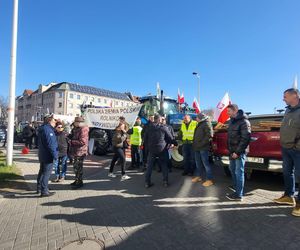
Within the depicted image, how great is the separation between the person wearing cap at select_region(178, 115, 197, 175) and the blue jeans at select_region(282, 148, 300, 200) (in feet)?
10.8

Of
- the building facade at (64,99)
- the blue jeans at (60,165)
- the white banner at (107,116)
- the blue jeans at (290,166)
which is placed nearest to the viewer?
the blue jeans at (290,166)

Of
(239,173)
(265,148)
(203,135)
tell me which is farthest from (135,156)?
(239,173)

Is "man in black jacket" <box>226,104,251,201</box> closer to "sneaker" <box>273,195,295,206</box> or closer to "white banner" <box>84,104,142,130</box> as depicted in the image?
"sneaker" <box>273,195,295,206</box>

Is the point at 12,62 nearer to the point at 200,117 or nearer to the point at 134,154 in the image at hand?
the point at 134,154

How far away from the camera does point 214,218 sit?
187 inches

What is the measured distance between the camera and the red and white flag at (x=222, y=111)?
32.3ft

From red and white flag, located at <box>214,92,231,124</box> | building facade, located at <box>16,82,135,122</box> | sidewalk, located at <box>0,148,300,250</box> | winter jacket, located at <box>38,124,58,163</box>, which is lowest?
sidewalk, located at <box>0,148,300,250</box>

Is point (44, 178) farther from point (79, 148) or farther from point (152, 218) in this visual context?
point (152, 218)

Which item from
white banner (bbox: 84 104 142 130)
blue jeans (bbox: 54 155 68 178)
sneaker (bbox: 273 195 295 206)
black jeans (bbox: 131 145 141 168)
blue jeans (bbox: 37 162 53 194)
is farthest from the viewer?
white banner (bbox: 84 104 142 130)

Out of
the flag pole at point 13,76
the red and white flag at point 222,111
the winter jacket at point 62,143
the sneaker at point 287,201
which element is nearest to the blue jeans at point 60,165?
the winter jacket at point 62,143

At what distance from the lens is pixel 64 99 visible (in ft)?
323

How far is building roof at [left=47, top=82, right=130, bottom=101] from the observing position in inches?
4001

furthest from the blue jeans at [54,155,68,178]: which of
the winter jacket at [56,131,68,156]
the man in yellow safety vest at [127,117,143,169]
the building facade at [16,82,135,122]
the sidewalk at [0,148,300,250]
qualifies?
the building facade at [16,82,135,122]

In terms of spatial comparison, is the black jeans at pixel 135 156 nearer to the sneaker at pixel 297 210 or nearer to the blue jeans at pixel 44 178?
the blue jeans at pixel 44 178
